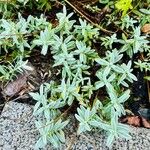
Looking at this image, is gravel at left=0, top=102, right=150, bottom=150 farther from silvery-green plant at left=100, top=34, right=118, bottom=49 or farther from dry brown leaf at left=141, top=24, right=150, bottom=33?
dry brown leaf at left=141, top=24, right=150, bottom=33

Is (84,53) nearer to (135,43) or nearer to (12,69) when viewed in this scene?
(135,43)

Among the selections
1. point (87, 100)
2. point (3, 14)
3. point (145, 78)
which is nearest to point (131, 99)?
point (145, 78)

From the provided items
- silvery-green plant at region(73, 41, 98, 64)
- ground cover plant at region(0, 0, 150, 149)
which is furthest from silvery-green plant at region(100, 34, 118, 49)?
silvery-green plant at region(73, 41, 98, 64)

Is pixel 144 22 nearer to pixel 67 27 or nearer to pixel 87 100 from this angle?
pixel 67 27

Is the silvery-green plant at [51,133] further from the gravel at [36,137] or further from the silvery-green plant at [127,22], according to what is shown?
the silvery-green plant at [127,22]

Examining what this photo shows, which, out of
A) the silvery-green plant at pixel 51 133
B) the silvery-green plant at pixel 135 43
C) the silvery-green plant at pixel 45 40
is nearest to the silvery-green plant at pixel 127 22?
the silvery-green plant at pixel 135 43

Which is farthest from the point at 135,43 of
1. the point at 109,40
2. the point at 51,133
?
the point at 51,133
